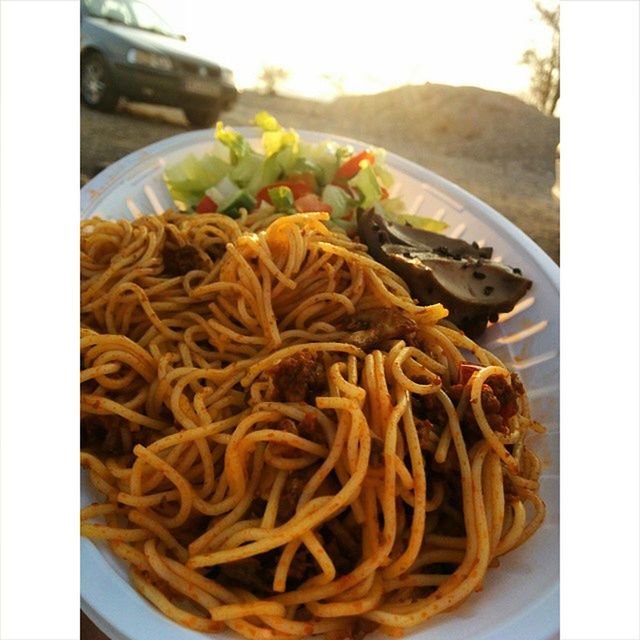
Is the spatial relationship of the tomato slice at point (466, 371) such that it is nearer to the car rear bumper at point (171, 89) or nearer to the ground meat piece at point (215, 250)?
the ground meat piece at point (215, 250)

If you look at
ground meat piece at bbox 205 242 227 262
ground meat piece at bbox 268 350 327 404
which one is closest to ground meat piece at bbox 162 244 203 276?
ground meat piece at bbox 205 242 227 262

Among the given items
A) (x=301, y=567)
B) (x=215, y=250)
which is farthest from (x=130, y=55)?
(x=301, y=567)

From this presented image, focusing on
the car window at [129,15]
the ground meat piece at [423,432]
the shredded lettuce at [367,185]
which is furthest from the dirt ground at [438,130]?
the ground meat piece at [423,432]

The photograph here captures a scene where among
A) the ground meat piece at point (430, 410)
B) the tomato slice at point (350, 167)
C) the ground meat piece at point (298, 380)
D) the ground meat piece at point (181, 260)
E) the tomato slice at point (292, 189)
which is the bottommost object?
the ground meat piece at point (430, 410)

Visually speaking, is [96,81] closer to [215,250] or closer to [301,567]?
[215,250]

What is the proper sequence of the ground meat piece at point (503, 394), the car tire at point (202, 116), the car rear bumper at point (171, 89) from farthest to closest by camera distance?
the car tire at point (202, 116) < the car rear bumper at point (171, 89) < the ground meat piece at point (503, 394)
